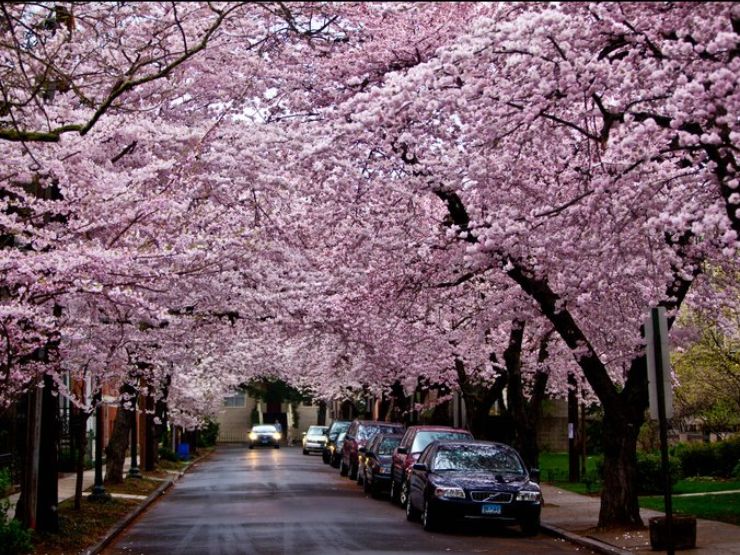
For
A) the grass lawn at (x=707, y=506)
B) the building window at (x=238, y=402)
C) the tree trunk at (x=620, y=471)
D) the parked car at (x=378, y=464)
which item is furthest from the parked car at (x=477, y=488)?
the building window at (x=238, y=402)

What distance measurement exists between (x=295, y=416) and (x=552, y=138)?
276ft

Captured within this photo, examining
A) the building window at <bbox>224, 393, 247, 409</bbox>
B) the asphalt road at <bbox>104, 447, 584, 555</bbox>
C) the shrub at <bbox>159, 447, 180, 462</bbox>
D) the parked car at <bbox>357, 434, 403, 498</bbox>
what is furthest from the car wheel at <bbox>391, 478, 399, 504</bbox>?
the building window at <bbox>224, 393, 247, 409</bbox>

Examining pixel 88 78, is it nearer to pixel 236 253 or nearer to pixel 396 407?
pixel 236 253

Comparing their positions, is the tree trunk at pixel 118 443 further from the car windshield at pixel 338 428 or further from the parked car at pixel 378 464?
the car windshield at pixel 338 428

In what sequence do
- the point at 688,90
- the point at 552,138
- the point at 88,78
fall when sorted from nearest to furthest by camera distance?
the point at 688,90 → the point at 552,138 → the point at 88,78

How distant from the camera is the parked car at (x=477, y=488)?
1836cm

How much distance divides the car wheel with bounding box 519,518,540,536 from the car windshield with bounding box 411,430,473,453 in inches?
241

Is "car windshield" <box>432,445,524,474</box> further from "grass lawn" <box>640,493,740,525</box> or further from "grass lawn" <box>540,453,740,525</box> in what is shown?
"grass lawn" <box>540,453,740,525</box>

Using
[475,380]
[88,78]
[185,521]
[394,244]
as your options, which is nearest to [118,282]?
[88,78]

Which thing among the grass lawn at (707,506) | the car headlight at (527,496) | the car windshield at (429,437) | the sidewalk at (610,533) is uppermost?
the car windshield at (429,437)

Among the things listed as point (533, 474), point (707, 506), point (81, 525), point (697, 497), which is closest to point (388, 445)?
point (697, 497)

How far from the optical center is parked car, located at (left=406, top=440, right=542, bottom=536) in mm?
18359

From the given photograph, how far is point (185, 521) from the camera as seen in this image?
2166 cm

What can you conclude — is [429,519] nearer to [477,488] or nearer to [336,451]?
[477,488]
